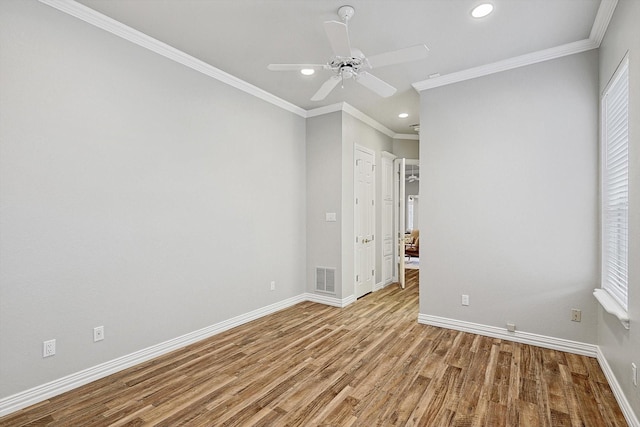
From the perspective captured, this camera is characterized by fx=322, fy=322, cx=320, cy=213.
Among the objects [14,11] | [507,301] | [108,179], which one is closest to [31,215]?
[108,179]

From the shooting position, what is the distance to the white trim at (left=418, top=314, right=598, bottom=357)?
9.85ft

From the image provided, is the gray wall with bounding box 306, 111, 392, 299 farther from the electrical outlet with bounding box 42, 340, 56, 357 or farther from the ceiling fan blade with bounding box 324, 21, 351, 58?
the electrical outlet with bounding box 42, 340, 56, 357

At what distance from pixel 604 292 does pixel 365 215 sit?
306 cm

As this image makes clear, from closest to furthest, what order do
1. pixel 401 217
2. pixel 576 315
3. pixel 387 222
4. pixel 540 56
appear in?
pixel 576 315, pixel 540 56, pixel 387 222, pixel 401 217

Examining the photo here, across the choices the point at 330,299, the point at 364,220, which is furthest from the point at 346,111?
the point at 330,299

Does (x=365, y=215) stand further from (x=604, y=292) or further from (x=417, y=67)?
(x=604, y=292)

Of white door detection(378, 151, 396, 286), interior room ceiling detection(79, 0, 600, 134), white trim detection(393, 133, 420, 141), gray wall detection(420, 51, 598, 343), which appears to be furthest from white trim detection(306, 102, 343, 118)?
white trim detection(393, 133, 420, 141)

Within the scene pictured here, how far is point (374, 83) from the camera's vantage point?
2680 millimetres

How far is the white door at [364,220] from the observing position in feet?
16.4

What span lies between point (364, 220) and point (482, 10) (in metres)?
3.22

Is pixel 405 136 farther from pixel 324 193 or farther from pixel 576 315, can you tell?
pixel 576 315

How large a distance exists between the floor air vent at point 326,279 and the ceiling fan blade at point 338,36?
3.07 metres

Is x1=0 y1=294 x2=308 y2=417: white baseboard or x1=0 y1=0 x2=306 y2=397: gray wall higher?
x1=0 y1=0 x2=306 y2=397: gray wall

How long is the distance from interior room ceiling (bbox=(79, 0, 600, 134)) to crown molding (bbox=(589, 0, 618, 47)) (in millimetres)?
48
